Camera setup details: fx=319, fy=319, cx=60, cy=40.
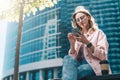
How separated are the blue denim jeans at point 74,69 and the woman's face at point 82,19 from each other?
2.78ft

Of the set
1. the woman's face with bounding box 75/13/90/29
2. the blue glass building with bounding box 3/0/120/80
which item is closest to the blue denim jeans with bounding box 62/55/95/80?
the woman's face with bounding box 75/13/90/29

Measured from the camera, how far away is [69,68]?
5.43 m

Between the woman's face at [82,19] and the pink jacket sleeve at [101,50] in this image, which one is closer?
the pink jacket sleeve at [101,50]

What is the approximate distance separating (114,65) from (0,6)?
7495 cm

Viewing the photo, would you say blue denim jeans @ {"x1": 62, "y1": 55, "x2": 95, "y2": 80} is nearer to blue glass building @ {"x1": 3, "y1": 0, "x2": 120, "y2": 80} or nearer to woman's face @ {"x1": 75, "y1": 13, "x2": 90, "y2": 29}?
woman's face @ {"x1": 75, "y1": 13, "x2": 90, "y2": 29}

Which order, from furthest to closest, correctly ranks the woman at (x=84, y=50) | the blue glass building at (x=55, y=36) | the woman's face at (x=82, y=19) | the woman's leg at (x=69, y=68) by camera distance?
the blue glass building at (x=55, y=36) → the woman's face at (x=82, y=19) → the woman at (x=84, y=50) → the woman's leg at (x=69, y=68)

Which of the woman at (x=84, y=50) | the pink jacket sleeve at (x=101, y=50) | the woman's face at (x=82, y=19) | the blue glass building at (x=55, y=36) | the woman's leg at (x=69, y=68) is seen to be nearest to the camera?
the woman's leg at (x=69, y=68)

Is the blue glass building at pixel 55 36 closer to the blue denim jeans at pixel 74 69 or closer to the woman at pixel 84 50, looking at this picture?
the woman at pixel 84 50

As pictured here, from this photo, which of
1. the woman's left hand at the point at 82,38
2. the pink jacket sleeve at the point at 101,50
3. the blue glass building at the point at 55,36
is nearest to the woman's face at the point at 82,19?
the pink jacket sleeve at the point at 101,50

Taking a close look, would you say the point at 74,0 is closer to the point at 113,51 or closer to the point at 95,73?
the point at 113,51

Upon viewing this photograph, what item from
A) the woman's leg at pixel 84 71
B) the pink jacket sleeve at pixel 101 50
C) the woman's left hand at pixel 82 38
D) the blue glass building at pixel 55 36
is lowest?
the woman's leg at pixel 84 71

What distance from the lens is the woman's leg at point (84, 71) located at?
18.3ft

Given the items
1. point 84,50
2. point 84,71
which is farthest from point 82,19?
point 84,71

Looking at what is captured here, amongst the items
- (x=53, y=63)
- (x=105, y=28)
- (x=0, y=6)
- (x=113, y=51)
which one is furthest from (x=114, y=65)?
(x=0, y=6)
